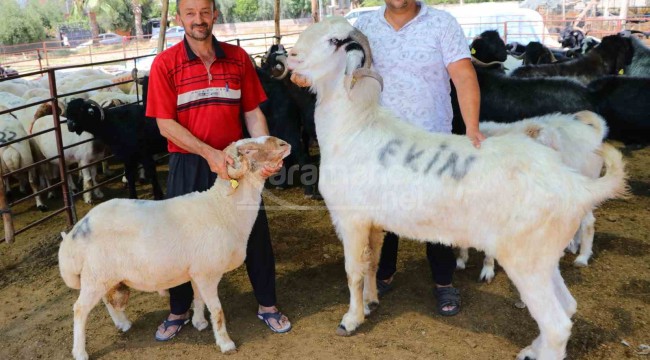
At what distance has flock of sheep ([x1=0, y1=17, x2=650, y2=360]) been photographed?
294 centimetres

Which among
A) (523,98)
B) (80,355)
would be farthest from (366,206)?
(523,98)

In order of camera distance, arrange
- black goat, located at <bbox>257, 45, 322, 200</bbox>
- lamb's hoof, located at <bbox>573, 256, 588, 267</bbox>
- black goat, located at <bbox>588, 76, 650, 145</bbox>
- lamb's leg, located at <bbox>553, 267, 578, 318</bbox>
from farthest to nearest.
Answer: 1. black goat, located at <bbox>257, 45, 322, 200</bbox>
2. black goat, located at <bbox>588, 76, 650, 145</bbox>
3. lamb's hoof, located at <bbox>573, 256, 588, 267</bbox>
4. lamb's leg, located at <bbox>553, 267, 578, 318</bbox>

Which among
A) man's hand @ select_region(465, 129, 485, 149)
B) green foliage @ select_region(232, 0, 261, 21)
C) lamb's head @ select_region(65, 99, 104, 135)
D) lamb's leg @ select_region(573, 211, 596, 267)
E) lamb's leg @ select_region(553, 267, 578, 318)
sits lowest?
lamb's leg @ select_region(573, 211, 596, 267)

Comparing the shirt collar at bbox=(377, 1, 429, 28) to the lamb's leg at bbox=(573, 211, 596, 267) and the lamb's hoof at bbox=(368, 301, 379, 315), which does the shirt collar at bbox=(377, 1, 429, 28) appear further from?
the lamb's leg at bbox=(573, 211, 596, 267)

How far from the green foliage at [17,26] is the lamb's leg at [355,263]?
1621 inches

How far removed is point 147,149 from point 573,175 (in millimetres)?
5639

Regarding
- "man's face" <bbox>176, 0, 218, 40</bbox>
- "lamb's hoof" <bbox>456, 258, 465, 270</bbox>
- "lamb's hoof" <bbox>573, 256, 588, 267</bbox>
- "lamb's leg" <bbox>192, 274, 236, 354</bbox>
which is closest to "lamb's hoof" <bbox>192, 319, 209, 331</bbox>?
"lamb's leg" <bbox>192, 274, 236, 354</bbox>

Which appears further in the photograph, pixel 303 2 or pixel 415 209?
pixel 303 2

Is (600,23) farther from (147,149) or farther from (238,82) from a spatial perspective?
(238,82)

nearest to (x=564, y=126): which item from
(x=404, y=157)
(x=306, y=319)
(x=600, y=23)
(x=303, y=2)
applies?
(x=404, y=157)

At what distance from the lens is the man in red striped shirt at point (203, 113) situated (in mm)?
3480

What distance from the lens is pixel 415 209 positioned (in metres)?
3.22

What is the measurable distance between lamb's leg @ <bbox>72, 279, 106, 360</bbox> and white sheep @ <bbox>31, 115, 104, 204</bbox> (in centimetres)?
413

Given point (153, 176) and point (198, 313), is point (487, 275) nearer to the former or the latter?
point (198, 313)
